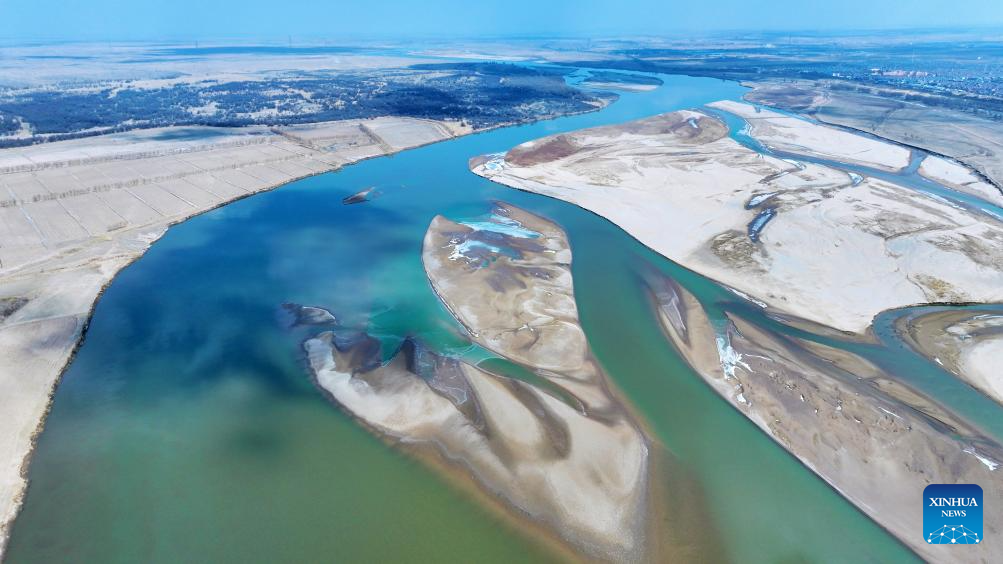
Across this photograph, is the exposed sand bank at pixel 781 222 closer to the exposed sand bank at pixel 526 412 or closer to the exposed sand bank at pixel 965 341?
the exposed sand bank at pixel 965 341

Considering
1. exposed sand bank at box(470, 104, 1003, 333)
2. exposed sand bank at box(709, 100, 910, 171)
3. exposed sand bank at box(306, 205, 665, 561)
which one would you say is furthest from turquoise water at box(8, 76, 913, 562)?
exposed sand bank at box(709, 100, 910, 171)

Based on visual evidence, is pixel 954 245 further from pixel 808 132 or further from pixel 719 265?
pixel 808 132

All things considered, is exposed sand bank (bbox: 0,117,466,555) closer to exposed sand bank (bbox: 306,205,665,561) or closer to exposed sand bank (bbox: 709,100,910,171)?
exposed sand bank (bbox: 306,205,665,561)

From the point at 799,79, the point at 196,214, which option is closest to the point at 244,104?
the point at 196,214

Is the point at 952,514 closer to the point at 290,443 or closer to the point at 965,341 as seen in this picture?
the point at 965,341

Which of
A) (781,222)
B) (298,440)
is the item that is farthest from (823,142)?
(298,440)

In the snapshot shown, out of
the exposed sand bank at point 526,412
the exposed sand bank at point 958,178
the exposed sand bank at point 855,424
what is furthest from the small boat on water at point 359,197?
the exposed sand bank at point 958,178
